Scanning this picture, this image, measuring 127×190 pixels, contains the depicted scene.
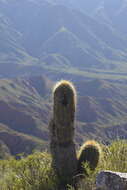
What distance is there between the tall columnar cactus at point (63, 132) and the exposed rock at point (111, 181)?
3.68 metres

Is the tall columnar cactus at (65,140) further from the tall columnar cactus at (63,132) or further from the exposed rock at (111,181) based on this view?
the exposed rock at (111,181)

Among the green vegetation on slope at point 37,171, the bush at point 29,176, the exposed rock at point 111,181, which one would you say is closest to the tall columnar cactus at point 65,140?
the green vegetation on slope at point 37,171

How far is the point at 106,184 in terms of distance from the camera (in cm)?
771

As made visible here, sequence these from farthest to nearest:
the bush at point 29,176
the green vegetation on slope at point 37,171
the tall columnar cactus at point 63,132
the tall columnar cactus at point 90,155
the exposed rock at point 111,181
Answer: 1. the tall columnar cactus at point 90,155
2. the tall columnar cactus at point 63,132
3. the bush at point 29,176
4. the green vegetation on slope at point 37,171
5. the exposed rock at point 111,181

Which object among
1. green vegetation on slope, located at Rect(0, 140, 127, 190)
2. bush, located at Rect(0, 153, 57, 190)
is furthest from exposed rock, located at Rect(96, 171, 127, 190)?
bush, located at Rect(0, 153, 57, 190)

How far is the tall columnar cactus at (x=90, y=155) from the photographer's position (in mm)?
11530

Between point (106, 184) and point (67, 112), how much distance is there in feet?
12.8

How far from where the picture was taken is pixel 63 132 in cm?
1142

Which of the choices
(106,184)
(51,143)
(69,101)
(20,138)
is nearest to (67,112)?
(69,101)

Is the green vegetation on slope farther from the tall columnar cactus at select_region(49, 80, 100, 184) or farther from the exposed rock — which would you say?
the exposed rock

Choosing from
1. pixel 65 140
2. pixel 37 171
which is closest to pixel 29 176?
pixel 37 171

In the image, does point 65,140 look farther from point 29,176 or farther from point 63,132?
point 29,176

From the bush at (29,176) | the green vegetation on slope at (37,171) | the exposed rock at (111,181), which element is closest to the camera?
the exposed rock at (111,181)

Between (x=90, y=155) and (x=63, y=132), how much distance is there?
1.01 meters
